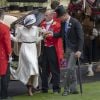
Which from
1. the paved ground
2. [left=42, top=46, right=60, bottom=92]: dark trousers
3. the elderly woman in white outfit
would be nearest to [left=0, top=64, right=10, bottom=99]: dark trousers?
the elderly woman in white outfit

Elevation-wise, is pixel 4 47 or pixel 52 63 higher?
pixel 4 47

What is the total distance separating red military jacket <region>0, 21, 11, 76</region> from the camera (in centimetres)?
1296

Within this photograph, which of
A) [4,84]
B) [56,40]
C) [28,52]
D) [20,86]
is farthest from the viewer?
[20,86]

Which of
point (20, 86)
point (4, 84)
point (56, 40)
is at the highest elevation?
point (56, 40)

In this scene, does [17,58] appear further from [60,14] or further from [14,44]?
[60,14]

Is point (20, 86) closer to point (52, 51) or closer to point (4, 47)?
point (52, 51)

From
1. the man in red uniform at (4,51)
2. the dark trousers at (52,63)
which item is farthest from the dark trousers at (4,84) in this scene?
the dark trousers at (52,63)

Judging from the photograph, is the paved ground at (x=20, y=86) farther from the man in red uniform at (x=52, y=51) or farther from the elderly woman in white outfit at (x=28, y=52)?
the man in red uniform at (x=52, y=51)

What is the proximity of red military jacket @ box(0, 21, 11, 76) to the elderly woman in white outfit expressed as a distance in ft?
2.29

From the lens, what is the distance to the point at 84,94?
45.3ft

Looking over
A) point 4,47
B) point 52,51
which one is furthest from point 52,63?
point 4,47

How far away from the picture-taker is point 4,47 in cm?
1309

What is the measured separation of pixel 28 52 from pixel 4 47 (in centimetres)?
84

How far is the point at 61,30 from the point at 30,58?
989 millimetres
